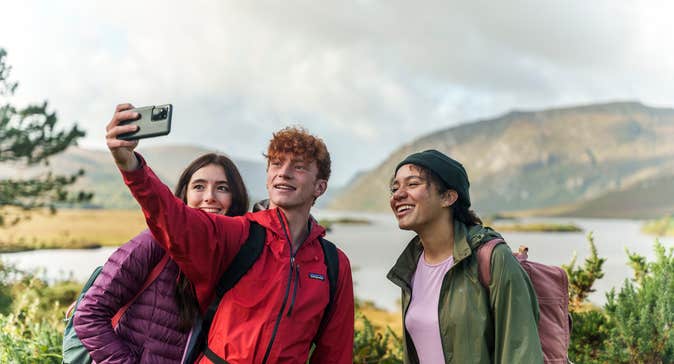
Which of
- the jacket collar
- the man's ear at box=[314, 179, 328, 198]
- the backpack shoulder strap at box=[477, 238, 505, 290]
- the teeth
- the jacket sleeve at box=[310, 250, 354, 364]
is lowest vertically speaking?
the jacket sleeve at box=[310, 250, 354, 364]

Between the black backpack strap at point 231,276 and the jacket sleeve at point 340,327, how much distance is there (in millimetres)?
476

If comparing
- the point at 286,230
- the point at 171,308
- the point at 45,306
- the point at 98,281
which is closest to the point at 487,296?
the point at 286,230

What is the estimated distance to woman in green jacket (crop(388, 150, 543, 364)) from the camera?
243cm

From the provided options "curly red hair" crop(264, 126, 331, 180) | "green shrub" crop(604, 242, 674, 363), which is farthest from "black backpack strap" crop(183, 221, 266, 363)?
"green shrub" crop(604, 242, 674, 363)

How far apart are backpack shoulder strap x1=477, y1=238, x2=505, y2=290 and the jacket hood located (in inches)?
1.7

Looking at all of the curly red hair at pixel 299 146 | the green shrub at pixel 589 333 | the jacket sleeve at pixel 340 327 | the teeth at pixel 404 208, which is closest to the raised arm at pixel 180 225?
the curly red hair at pixel 299 146

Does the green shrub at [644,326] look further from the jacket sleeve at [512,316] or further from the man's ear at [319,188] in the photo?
the man's ear at [319,188]

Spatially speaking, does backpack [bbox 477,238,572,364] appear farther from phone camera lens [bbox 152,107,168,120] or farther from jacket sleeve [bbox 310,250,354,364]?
phone camera lens [bbox 152,107,168,120]

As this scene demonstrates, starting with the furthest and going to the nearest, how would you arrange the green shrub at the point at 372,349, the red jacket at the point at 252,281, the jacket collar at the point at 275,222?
1. the green shrub at the point at 372,349
2. the jacket collar at the point at 275,222
3. the red jacket at the point at 252,281

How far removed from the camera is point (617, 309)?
182 inches

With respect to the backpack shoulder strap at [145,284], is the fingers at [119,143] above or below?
above

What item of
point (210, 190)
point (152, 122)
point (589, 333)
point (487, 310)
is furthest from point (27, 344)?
point (589, 333)

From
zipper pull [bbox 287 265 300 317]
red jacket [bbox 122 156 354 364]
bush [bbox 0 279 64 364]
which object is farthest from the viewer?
bush [bbox 0 279 64 364]

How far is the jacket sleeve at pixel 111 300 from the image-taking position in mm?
2414
